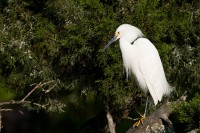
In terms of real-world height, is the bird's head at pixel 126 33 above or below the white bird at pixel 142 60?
above

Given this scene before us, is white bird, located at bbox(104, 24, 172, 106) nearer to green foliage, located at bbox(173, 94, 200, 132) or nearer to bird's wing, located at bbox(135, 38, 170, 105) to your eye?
bird's wing, located at bbox(135, 38, 170, 105)

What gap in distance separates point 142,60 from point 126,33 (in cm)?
28

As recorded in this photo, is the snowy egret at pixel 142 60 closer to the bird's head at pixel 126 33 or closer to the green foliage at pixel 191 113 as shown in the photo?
the bird's head at pixel 126 33

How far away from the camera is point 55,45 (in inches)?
205

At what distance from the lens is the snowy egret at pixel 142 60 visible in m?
4.65

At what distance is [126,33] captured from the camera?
4656mm

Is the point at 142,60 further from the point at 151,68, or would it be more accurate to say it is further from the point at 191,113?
the point at 191,113

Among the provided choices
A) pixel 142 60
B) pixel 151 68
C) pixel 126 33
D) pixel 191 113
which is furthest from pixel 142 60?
pixel 191 113

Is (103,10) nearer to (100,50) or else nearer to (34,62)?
(100,50)

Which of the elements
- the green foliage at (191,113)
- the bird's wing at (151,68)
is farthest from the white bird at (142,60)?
the green foliage at (191,113)

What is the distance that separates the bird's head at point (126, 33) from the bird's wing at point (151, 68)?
0.19ft

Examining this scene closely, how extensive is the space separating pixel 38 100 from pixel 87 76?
55cm

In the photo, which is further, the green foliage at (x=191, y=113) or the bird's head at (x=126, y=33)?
the bird's head at (x=126, y=33)

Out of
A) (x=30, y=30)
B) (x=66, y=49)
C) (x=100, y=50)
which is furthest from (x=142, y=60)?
(x=30, y=30)
